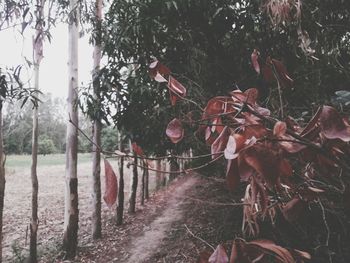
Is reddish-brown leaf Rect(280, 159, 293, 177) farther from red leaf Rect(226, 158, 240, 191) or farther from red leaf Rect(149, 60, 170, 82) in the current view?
red leaf Rect(149, 60, 170, 82)

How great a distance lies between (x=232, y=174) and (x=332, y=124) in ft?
0.64

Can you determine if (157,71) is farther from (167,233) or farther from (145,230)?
(145,230)

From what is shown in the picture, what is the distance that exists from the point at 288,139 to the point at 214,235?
22.4 ft

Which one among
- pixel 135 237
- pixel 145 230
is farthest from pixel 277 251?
pixel 145 230

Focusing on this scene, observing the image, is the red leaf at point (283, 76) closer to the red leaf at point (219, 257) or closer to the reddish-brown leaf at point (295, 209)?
the reddish-brown leaf at point (295, 209)

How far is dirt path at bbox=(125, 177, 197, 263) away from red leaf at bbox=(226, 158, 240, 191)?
7473 millimetres

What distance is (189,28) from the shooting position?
593 centimetres

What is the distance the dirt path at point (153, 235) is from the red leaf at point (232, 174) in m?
7.47

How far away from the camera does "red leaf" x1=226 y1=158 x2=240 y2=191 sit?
63 cm

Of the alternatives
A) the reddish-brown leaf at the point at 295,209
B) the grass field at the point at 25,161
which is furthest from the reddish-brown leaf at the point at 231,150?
the grass field at the point at 25,161

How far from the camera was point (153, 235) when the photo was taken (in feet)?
29.7

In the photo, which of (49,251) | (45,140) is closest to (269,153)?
(49,251)

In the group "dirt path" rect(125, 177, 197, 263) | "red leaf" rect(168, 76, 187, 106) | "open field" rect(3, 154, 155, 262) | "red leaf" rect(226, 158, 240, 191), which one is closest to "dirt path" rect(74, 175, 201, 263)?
"dirt path" rect(125, 177, 197, 263)

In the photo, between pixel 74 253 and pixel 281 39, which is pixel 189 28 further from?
pixel 74 253
